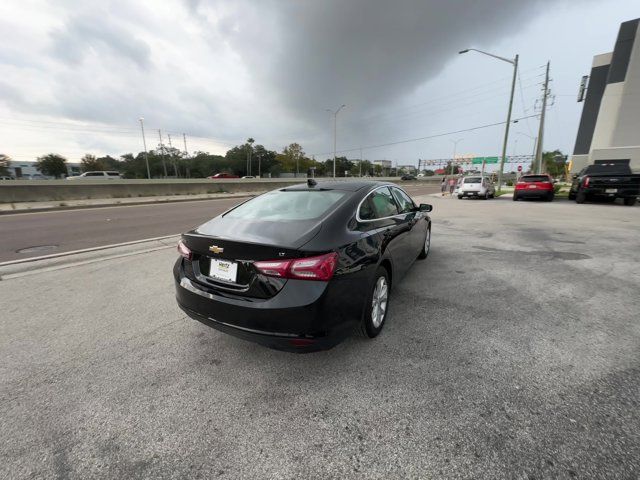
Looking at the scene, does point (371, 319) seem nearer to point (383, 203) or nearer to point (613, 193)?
point (383, 203)

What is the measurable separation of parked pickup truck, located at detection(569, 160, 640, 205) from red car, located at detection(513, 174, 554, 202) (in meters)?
1.91

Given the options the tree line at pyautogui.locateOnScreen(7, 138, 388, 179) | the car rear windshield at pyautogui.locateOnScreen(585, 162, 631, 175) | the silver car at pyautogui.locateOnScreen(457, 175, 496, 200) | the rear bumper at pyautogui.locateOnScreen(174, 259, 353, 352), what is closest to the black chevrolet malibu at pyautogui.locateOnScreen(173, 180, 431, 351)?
the rear bumper at pyautogui.locateOnScreen(174, 259, 353, 352)

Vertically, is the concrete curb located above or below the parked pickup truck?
below

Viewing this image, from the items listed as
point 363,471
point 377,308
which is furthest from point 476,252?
point 363,471

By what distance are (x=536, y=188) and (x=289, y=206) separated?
1890 cm

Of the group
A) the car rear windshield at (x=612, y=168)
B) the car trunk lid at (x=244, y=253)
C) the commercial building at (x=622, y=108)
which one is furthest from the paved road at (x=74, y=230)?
the commercial building at (x=622, y=108)

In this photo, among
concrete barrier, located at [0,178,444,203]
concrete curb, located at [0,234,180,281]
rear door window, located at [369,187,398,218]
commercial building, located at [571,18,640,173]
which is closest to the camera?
rear door window, located at [369,187,398,218]

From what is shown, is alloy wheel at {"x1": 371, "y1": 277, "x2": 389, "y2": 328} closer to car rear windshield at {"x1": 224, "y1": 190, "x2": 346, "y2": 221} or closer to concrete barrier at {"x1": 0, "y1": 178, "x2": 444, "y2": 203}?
car rear windshield at {"x1": 224, "y1": 190, "x2": 346, "y2": 221}

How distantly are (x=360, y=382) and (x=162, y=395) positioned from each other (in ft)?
4.88

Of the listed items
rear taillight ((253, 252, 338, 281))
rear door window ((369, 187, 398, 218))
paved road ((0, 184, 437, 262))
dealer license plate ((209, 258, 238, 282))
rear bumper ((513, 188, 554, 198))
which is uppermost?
rear door window ((369, 187, 398, 218))

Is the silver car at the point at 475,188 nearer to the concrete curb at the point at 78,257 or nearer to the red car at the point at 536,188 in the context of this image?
the red car at the point at 536,188

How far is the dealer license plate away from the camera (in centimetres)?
238

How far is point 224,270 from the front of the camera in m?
2.43

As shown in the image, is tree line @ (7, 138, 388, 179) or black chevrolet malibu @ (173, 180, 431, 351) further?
tree line @ (7, 138, 388, 179)
